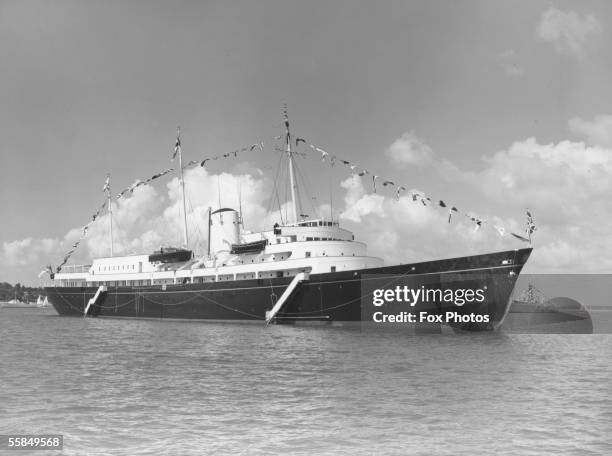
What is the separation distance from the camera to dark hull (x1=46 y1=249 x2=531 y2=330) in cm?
4141

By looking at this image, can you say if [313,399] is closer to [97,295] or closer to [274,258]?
[274,258]

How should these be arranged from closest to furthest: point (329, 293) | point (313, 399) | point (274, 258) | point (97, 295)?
point (313, 399)
point (329, 293)
point (274, 258)
point (97, 295)

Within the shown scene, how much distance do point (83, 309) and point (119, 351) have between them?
45083mm

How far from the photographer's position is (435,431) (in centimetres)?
1443

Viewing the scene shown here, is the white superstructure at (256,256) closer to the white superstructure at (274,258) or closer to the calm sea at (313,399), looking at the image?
the white superstructure at (274,258)

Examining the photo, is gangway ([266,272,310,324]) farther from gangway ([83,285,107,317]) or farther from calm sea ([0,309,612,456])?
gangway ([83,285,107,317])

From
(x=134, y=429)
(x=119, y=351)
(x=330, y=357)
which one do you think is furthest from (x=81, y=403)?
(x=119, y=351)

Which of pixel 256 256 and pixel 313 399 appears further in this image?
pixel 256 256

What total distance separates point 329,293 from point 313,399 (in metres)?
27.9

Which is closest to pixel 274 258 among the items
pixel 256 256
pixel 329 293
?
pixel 256 256

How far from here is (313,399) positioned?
18.5 m

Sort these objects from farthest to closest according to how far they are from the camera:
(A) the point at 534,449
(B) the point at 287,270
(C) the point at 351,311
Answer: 1. (B) the point at 287,270
2. (C) the point at 351,311
3. (A) the point at 534,449

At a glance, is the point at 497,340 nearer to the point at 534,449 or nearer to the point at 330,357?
the point at 330,357

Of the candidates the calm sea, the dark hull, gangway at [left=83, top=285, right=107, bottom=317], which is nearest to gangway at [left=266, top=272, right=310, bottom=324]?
the dark hull
